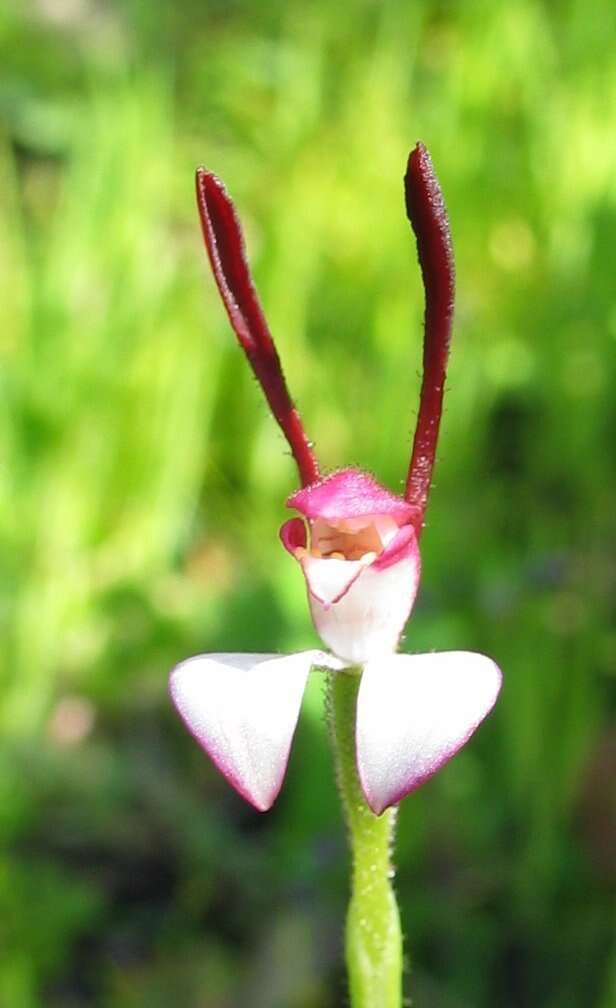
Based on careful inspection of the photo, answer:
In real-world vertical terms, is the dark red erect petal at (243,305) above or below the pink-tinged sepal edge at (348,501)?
above

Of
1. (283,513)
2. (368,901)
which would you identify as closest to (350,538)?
(368,901)

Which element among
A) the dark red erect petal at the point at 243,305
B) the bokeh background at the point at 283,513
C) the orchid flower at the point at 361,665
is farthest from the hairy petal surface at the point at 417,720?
the bokeh background at the point at 283,513

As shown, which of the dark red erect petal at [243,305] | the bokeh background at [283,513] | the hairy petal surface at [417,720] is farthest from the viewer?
the bokeh background at [283,513]

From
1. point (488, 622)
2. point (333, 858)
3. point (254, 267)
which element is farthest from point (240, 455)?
point (333, 858)

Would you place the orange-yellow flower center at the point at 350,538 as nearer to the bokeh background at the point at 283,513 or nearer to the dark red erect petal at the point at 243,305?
the dark red erect petal at the point at 243,305

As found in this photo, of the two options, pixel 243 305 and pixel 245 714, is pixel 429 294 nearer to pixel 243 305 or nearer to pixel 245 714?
pixel 243 305

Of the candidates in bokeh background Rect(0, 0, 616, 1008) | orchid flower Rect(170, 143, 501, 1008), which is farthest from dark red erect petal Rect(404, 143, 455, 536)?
bokeh background Rect(0, 0, 616, 1008)
